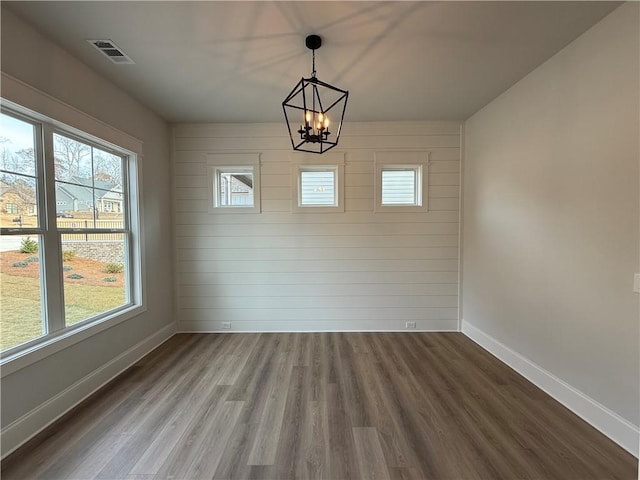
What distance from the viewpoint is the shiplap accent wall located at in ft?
12.7

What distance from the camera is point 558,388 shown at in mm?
2326

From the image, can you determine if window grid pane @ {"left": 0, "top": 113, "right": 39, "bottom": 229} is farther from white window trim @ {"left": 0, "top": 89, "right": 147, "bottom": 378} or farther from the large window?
white window trim @ {"left": 0, "top": 89, "right": 147, "bottom": 378}

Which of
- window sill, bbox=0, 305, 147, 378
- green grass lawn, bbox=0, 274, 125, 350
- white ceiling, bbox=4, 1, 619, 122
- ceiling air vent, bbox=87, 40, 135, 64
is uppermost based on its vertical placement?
white ceiling, bbox=4, 1, 619, 122

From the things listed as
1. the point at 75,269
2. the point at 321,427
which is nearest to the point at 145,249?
the point at 75,269

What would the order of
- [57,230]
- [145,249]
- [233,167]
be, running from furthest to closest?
[233,167]
[145,249]
[57,230]

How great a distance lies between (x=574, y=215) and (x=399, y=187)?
6.82ft

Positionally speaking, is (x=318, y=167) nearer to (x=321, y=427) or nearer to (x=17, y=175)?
(x=17, y=175)

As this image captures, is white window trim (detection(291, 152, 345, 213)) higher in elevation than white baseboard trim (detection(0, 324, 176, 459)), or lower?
higher

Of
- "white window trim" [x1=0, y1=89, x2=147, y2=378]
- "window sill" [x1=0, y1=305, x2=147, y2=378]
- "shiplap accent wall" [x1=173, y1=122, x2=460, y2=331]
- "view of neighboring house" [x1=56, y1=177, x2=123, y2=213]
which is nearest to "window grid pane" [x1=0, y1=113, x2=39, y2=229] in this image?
"white window trim" [x1=0, y1=89, x2=147, y2=378]

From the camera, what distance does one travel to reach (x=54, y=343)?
2113mm

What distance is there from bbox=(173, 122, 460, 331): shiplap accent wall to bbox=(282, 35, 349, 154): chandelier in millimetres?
491

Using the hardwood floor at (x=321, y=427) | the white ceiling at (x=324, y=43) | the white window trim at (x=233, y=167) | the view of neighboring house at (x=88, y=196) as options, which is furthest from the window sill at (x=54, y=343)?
the white ceiling at (x=324, y=43)

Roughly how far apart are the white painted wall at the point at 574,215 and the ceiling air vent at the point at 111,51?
374 centimetres

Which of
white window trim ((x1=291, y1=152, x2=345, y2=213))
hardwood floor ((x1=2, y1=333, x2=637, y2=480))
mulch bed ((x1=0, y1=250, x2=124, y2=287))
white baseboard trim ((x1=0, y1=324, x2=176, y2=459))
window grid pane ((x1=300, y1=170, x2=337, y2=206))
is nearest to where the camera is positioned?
hardwood floor ((x1=2, y1=333, x2=637, y2=480))
